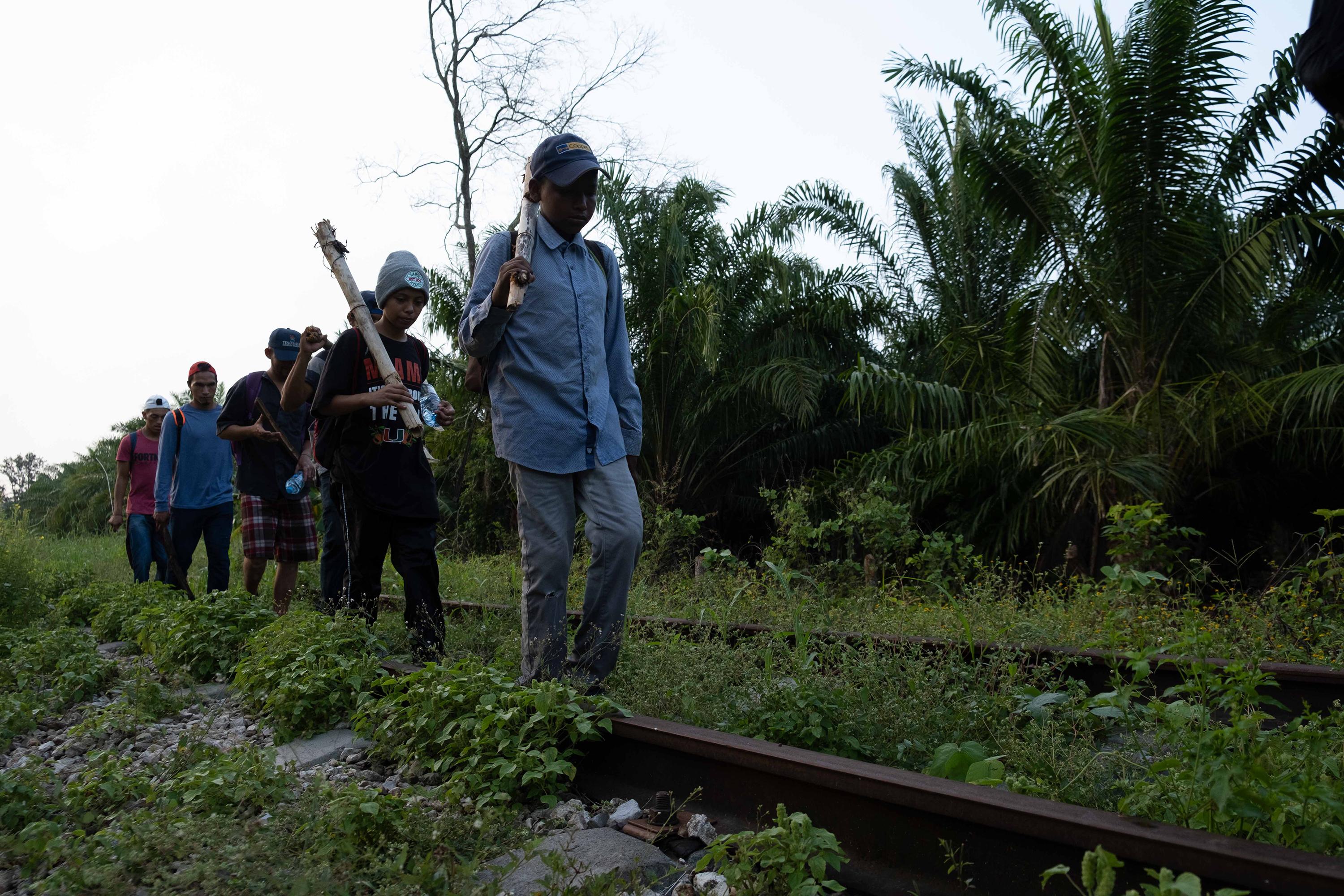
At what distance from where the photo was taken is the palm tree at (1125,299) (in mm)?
9883

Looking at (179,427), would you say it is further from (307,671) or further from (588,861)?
(588,861)

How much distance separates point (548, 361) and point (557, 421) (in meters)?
0.25

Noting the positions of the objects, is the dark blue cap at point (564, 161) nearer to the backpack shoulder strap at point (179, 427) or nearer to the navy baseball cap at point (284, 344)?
the navy baseball cap at point (284, 344)

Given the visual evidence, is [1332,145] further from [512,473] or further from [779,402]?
[512,473]

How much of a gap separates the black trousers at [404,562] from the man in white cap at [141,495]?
15.6 ft

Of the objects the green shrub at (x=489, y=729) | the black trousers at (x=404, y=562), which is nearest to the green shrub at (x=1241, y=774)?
the green shrub at (x=489, y=729)

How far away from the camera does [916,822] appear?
247 cm

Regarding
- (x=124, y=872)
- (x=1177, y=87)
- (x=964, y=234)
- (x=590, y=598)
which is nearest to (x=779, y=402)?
(x=964, y=234)

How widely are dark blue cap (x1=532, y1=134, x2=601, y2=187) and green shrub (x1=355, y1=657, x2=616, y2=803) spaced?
6.15 ft

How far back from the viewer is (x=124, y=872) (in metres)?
2.41

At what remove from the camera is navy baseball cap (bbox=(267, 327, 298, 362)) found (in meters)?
6.54

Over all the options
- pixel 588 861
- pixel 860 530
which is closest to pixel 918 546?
pixel 860 530

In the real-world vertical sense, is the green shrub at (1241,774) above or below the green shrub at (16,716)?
above

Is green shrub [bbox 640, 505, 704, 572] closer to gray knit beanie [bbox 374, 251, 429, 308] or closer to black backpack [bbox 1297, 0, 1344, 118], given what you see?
gray knit beanie [bbox 374, 251, 429, 308]
